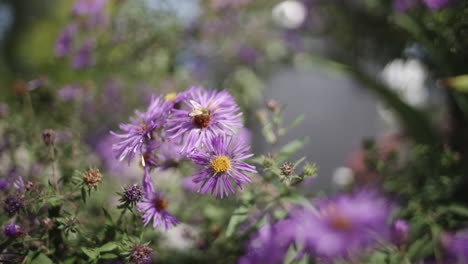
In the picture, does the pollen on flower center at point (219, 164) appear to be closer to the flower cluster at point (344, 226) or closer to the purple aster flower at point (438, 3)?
the flower cluster at point (344, 226)

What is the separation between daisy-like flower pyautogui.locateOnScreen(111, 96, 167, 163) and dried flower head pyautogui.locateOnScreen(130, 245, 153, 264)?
5.0 inches

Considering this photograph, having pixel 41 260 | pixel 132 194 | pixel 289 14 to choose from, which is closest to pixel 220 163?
pixel 132 194

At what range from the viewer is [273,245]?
19.7 inches

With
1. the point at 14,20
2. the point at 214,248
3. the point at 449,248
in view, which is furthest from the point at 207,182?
the point at 14,20

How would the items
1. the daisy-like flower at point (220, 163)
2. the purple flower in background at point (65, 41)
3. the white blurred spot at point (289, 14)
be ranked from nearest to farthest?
1. the daisy-like flower at point (220, 163)
2. the purple flower in background at point (65, 41)
3. the white blurred spot at point (289, 14)

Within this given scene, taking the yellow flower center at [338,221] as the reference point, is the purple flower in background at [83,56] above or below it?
above

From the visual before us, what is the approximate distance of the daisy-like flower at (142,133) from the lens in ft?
1.54

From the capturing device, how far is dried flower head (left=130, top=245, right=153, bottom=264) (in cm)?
42

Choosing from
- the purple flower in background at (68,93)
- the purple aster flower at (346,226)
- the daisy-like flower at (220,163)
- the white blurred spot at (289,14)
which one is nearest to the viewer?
the purple aster flower at (346,226)

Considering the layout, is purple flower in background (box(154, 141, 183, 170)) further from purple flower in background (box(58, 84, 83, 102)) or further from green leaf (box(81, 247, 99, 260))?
purple flower in background (box(58, 84, 83, 102))

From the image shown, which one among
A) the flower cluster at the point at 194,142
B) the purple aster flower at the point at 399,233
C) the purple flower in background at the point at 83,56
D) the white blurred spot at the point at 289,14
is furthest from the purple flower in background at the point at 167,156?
the white blurred spot at the point at 289,14

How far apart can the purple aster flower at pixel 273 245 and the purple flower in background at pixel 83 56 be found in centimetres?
106

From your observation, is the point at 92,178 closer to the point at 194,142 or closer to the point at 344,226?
the point at 194,142

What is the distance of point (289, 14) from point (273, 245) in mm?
1701
